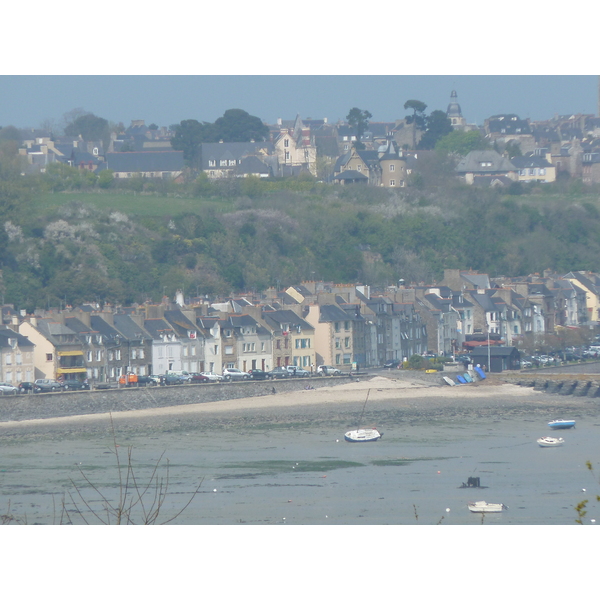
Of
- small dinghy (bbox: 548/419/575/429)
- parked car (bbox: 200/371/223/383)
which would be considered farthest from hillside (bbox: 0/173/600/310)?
small dinghy (bbox: 548/419/575/429)

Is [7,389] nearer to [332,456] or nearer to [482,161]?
[332,456]

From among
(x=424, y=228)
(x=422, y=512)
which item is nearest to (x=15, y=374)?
(x=422, y=512)

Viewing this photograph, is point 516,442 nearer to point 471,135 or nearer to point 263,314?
point 263,314

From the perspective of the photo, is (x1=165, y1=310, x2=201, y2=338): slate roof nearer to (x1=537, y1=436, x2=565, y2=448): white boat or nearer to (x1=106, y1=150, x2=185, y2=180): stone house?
(x1=537, y1=436, x2=565, y2=448): white boat

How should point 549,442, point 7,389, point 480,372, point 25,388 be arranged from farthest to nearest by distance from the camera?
point 480,372
point 25,388
point 7,389
point 549,442

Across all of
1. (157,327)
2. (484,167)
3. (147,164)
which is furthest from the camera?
→ (484,167)

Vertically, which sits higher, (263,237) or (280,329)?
(263,237)

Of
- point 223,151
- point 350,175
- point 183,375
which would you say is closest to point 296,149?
point 350,175
